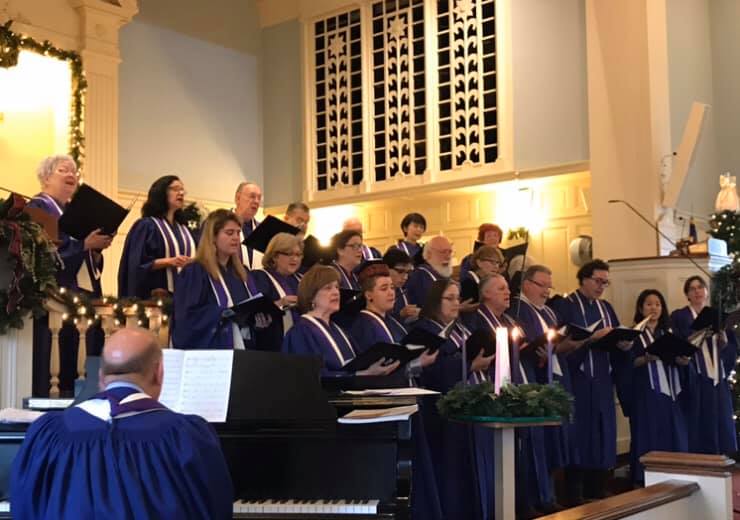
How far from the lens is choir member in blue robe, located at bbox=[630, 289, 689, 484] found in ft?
22.0

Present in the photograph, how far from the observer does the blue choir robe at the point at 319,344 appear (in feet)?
13.8

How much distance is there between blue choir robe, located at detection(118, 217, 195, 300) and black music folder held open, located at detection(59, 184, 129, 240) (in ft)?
1.95

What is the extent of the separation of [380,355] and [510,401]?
0.62 m

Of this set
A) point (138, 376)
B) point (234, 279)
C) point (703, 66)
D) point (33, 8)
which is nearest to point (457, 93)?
point (703, 66)

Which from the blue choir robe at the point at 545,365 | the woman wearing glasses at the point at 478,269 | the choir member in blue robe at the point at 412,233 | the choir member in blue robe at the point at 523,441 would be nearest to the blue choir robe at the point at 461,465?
the choir member in blue robe at the point at 523,441

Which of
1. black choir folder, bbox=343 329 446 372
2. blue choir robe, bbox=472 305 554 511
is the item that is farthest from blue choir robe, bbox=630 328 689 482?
black choir folder, bbox=343 329 446 372

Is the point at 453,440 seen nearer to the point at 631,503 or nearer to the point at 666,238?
the point at 631,503

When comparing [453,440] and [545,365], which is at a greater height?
[545,365]

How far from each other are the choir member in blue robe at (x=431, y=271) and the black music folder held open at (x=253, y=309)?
1.86 metres

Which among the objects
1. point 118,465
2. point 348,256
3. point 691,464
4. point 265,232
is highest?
point 265,232

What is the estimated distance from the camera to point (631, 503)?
3379 millimetres

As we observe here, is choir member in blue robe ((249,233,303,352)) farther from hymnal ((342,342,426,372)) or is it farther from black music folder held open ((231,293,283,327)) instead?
hymnal ((342,342,426,372))

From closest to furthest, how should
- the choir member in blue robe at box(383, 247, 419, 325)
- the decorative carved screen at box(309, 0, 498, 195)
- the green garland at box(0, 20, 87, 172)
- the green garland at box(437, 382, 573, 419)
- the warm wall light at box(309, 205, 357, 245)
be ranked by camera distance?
the green garland at box(437, 382, 573, 419) → the choir member in blue robe at box(383, 247, 419, 325) → the green garland at box(0, 20, 87, 172) → the decorative carved screen at box(309, 0, 498, 195) → the warm wall light at box(309, 205, 357, 245)

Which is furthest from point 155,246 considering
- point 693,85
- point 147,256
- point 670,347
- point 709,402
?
point 693,85
